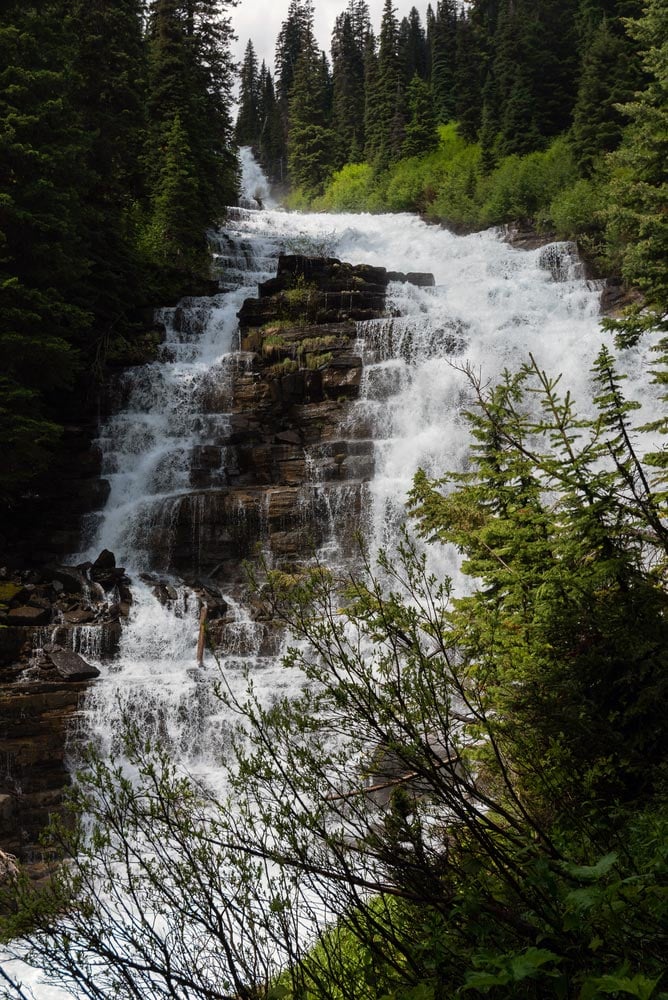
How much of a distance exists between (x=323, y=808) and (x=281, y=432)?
17209 mm

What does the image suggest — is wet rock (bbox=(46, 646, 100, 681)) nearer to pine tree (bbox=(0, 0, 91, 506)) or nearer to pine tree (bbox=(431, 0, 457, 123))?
pine tree (bbox=(0, 0, 91, 506))

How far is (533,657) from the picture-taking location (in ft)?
13.9

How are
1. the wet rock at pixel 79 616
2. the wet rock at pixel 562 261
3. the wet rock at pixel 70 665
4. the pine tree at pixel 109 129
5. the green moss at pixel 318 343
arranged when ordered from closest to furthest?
1. the wet rock at pixel 70 665
2. the wet rock at pixel 79 616
3. the green moss at pixel 318 343
4. the pine tree at pixel 109 129
5. the wet rock at pixel 562 261

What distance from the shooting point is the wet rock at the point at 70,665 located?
12.5 meters

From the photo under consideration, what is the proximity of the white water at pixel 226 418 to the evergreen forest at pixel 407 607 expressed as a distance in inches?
31.6

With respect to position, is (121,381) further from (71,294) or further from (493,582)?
(493,582)

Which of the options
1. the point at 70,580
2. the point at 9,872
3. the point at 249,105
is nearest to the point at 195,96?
the point at 70,580

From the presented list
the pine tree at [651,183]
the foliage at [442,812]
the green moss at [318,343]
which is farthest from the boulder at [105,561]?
the pine tree at [651,183]

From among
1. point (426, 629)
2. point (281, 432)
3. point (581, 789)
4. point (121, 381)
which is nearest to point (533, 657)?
point (581, 789)

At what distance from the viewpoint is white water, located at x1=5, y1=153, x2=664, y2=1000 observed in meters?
12.3

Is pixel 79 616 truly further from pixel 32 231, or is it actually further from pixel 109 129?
pixel 109 129

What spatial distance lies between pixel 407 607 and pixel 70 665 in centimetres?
1115

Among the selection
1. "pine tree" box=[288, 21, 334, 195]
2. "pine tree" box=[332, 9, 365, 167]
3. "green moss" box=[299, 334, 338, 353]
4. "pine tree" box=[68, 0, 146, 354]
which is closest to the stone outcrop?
"green moss" box=[299, 334, 338, 353]

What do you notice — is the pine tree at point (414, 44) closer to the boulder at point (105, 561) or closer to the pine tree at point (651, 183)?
the pine tree at point (651, 183)
